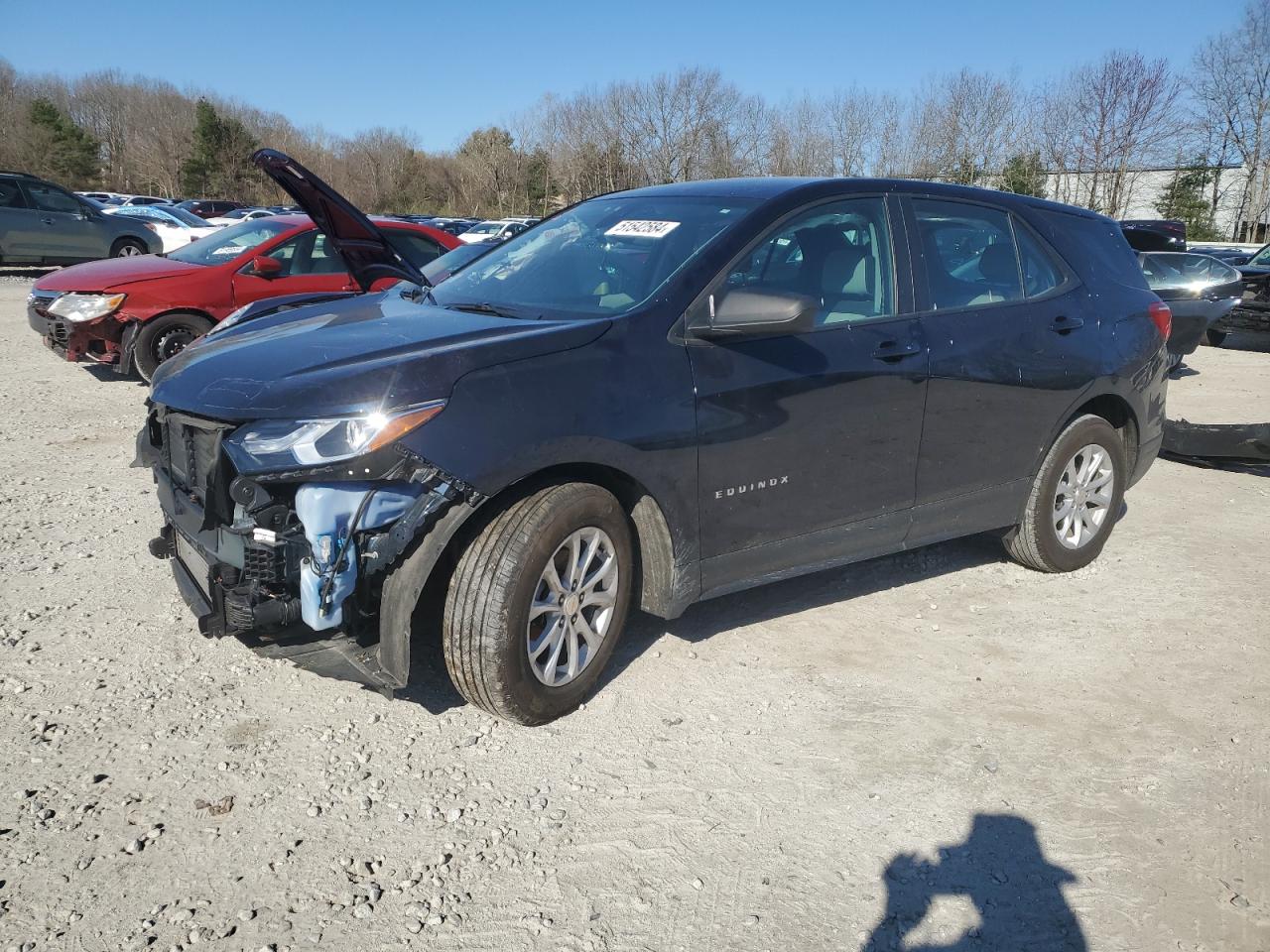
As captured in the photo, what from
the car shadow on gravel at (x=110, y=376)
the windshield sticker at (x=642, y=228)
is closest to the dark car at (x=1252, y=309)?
the windshield sticker at (x=642, y=228)

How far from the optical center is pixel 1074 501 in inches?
199

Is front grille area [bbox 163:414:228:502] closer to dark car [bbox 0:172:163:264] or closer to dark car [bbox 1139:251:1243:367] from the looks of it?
dark car [bbox 1139:251:1243:367]

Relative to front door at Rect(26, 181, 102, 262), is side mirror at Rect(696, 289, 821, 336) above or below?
below

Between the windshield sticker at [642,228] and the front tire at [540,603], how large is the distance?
1.20 meters

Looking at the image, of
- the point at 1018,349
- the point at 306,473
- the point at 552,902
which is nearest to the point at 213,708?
the point at 306,473

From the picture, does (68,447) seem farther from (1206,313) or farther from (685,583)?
(1206,313)

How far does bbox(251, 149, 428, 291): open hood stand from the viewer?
20.4ft

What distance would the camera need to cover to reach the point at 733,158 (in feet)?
135

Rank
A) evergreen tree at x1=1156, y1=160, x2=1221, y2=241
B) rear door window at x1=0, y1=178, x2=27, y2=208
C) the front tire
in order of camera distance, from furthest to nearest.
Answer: evergreen tree at x1=1156, y1=160, x2=1221, y2=241, rear door window at x1=0, y1=178, x2=27, y2=208, the front tire

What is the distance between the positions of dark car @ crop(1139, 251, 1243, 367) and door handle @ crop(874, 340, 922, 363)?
26.0ft

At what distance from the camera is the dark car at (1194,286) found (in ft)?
36.0

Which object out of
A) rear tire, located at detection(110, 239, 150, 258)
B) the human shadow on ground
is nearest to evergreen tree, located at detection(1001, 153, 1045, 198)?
rear tire, located at detection(110, 239, 150, 258)

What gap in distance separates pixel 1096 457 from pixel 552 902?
376cm

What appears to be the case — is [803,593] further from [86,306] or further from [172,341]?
[86,306]
